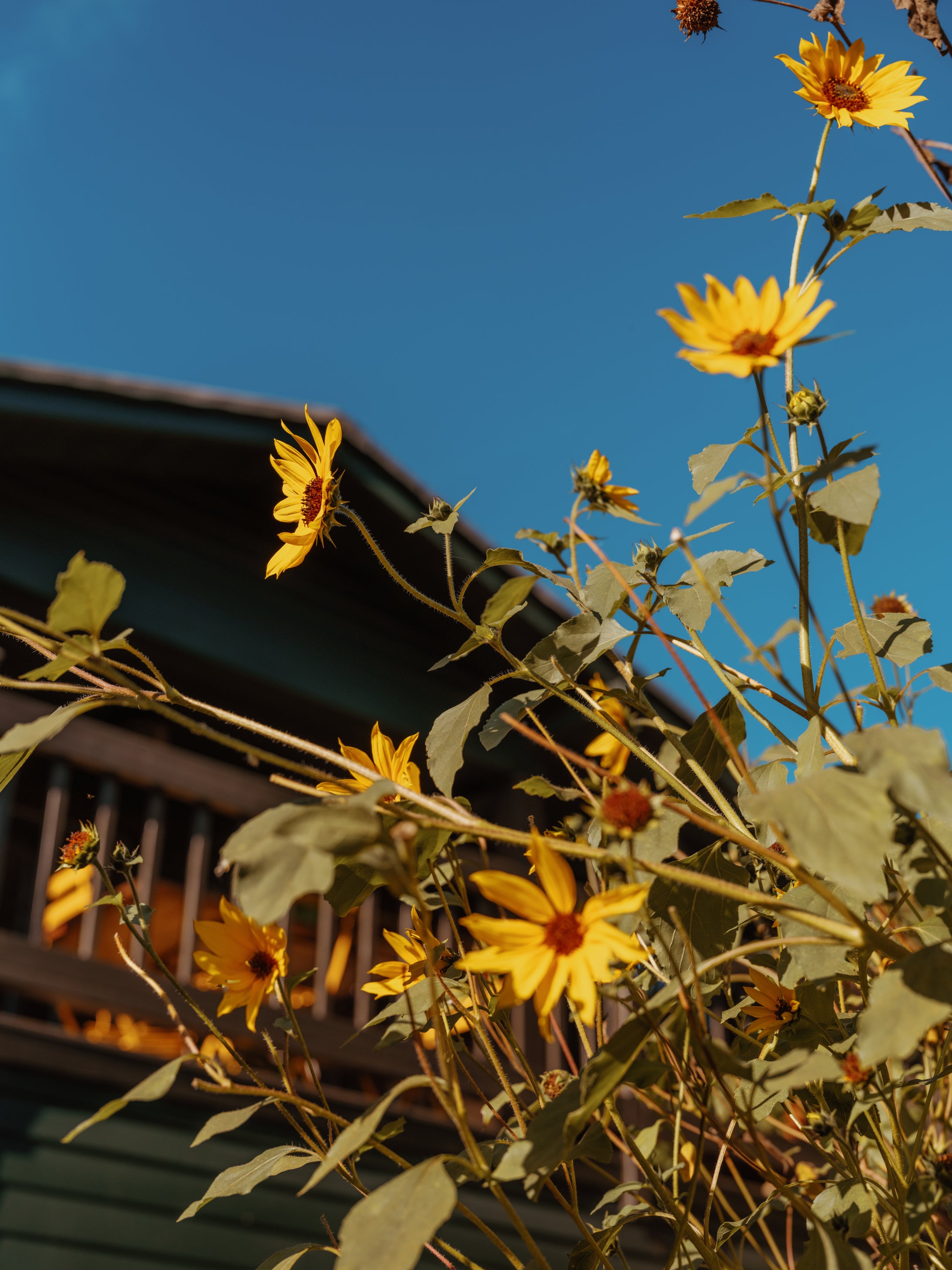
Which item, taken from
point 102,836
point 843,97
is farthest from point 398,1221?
point 102,836

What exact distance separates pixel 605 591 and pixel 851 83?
40 cm

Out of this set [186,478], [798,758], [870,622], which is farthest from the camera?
[186,478]

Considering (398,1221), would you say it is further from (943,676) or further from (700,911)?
(943,676)

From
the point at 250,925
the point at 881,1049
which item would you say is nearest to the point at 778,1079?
the point at 881,1049

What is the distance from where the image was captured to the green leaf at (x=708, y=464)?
0.66 meters

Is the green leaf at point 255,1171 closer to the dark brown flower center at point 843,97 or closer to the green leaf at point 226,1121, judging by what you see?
the green leaf at point 226,1121

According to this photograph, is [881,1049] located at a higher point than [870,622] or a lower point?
lower

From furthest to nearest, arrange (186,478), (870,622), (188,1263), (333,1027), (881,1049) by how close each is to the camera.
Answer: (186,478), (333,1027), (188,1263), (870,622), (881,1049)

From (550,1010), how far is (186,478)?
4.42m

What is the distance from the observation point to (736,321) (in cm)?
49

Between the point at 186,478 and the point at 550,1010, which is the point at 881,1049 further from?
the point at 186,478

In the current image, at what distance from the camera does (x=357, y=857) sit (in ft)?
1.32

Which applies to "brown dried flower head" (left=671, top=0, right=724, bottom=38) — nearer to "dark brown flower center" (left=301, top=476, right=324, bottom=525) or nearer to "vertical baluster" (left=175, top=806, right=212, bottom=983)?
"dark brown flower center" (left=301, top=476, right=324, bottom=525)

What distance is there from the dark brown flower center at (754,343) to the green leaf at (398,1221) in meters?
0.38
